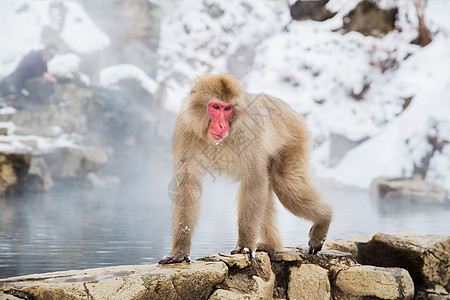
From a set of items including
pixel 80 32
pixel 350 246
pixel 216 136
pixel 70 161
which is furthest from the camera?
pixel 80 32

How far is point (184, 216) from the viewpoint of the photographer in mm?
1951

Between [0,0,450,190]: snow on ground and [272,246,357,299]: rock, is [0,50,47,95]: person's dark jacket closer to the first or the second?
[0,0,450,190]: snow on ground

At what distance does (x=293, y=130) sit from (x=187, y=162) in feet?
1.97

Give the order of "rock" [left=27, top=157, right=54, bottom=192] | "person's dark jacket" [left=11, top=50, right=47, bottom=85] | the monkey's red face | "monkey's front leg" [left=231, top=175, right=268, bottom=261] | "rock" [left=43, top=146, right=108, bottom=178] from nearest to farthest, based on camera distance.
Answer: the monkey's red face → "monkey's front leg" [left=231, top=175, right=268, bottom=261] → "rock" [left=27, top=157, right=54, bottom=192] → "rock" [left=43, top=146, right=108, bottom=178] → "person's dark jacket" [left=11, top=50, right=47, bottom=85]

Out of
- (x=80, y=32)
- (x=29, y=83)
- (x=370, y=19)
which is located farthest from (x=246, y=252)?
(x=370, y=19)

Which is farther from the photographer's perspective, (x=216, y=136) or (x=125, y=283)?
(x=216, y=136)

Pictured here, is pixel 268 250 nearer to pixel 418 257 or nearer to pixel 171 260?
pixel 171 260

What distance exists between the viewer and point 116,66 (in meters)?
13.3

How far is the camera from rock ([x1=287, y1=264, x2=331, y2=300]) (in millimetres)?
2150

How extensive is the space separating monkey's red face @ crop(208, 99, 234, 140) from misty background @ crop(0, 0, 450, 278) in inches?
55.8

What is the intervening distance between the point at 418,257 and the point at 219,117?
1326mm

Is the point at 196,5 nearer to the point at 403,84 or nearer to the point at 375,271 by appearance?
the point at 403,84

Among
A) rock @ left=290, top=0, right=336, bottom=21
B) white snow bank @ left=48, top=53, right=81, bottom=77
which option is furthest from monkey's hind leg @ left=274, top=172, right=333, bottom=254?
rock @ left=290, top=0, right=336, bottom=21

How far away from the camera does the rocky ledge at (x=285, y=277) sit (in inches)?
62.5
